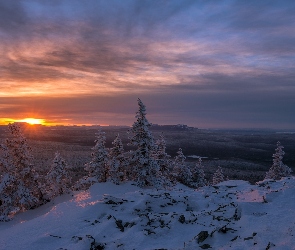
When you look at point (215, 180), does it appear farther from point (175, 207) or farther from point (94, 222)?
point (94, 222)

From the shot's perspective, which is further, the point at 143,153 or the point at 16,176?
the point at 143,153

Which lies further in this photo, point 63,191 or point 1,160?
point 63,191

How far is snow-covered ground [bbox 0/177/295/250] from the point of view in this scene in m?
7.44

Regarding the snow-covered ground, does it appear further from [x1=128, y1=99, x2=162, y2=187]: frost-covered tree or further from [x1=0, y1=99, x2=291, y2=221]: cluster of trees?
[x1=128, y1=99, x2=162, y2=187]: frost-covered tree

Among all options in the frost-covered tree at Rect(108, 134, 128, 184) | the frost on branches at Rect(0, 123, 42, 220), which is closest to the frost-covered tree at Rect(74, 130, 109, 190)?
the frost-covered tree at Rect(108, 134, 128, 184)

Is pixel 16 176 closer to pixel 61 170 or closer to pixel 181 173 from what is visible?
pixel 61 170

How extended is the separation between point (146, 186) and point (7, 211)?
1316 centimetres

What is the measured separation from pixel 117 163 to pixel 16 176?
9811 millimetres

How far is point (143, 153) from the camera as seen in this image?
26.7 meters

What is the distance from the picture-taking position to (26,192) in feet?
76.0

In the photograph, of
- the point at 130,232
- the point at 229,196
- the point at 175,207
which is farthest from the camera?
the point at 229,196

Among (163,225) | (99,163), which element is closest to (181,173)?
(99,163)

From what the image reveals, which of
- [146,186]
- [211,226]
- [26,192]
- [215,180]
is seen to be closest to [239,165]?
[215,180]

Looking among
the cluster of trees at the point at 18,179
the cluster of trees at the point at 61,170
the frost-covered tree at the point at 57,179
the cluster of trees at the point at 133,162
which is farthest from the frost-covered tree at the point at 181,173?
the cluster of trees at the point at 18,179
